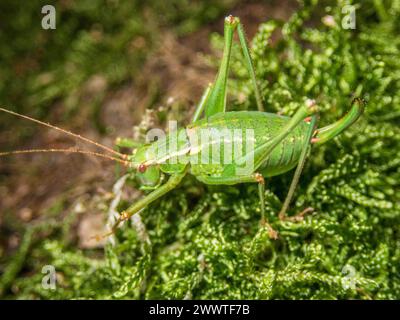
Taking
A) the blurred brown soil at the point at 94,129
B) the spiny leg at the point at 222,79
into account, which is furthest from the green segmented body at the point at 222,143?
the blurred brown soil at the point at 94,129

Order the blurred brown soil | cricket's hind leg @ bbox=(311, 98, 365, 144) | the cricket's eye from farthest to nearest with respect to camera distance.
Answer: the blurred brown soil < the cricket's eye < cricket's hind leg @ bbox=(311, 98, 365, 144)

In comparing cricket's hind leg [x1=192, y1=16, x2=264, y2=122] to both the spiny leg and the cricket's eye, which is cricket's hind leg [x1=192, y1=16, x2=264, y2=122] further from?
the cricket's eye

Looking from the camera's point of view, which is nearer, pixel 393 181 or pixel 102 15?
pixel 393 181

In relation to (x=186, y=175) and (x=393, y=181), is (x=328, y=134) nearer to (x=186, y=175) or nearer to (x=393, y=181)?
(x=393, y=181)

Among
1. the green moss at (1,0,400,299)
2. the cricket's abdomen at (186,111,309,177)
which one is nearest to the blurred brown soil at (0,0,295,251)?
the green moss at (1,0,400,299)

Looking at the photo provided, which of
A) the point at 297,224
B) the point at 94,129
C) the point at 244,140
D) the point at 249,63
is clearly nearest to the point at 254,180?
the point at 244,140

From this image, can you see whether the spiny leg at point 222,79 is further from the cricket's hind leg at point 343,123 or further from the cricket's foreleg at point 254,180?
the cricket's hind leg at point 343,123
